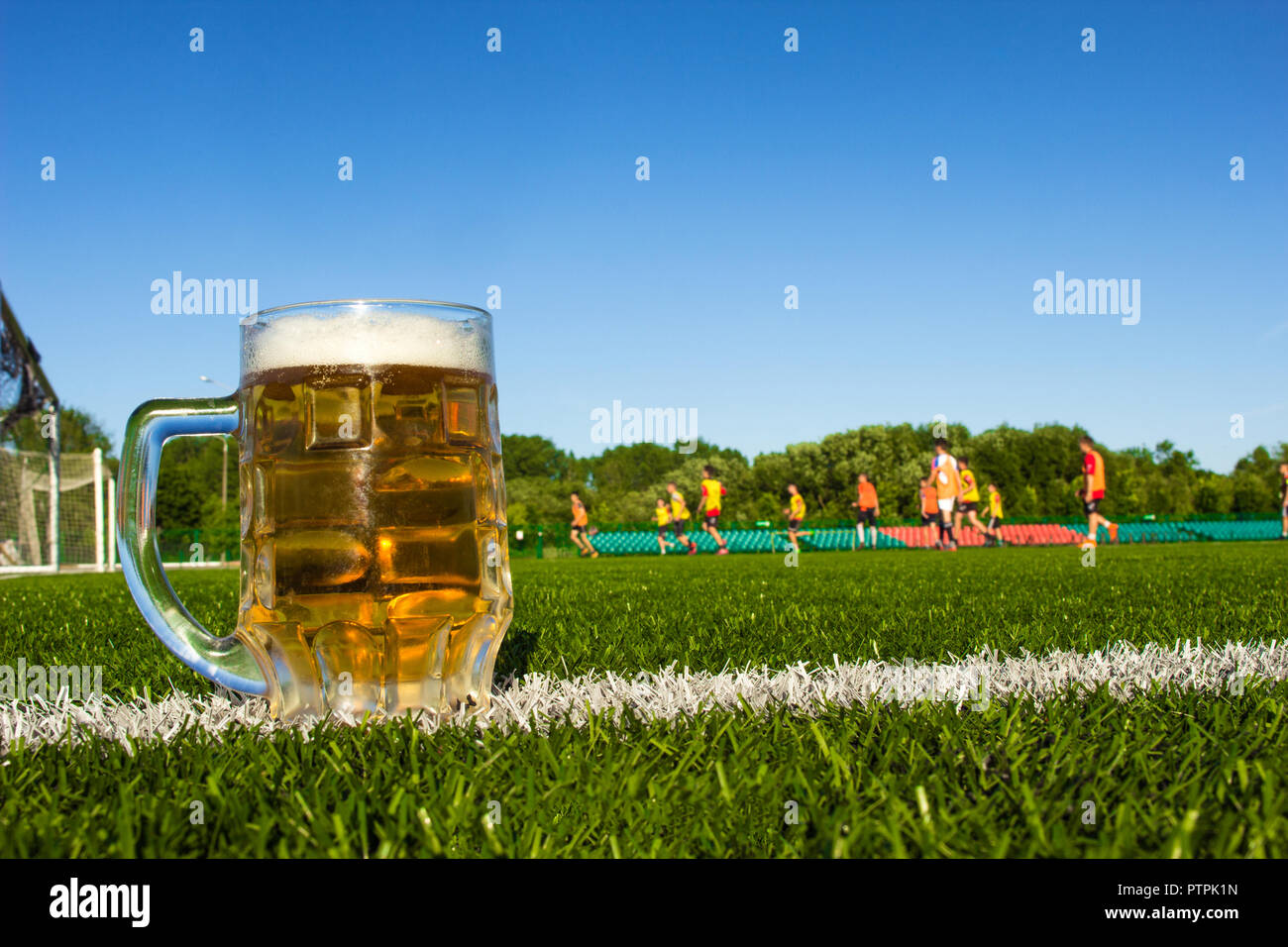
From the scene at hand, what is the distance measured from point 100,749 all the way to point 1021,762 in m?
1.83

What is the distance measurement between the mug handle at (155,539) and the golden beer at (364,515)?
0.21 ft

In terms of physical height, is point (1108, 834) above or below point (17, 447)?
Answer: below

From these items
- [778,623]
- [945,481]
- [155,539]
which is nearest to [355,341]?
[155,539]

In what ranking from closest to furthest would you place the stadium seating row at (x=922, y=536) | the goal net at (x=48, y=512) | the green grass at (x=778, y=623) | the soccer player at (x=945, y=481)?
the green grass at (x=778, y=623) < the goal net at (x=48, y=512) < the soccer player at (x=945, y=481) < the stadium seating row at (x=922, y=536)

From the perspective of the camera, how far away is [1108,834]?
125cm

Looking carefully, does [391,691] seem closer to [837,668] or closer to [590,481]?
[837,668]

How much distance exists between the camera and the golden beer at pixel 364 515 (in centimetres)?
178

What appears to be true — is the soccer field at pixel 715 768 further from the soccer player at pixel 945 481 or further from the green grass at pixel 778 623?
the soccer player at pixel 945 481

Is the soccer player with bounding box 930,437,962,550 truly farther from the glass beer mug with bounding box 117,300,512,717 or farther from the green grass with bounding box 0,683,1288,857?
the glass beer mug with bounding box 117,300,512,717

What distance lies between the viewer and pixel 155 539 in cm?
199

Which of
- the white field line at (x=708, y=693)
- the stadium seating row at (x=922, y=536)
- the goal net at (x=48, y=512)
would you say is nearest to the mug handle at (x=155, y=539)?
the white field line at (x=708, y=693)

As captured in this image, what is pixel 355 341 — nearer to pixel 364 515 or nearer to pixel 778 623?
pixel 364 515

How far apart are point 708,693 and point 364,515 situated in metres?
0.97
